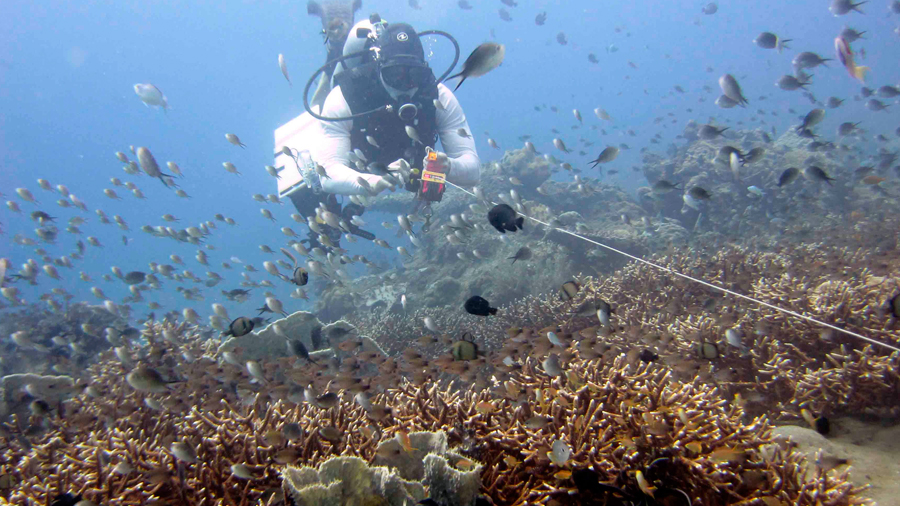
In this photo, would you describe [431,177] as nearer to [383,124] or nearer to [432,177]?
[432,177]

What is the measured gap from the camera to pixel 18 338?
7094 millimetres

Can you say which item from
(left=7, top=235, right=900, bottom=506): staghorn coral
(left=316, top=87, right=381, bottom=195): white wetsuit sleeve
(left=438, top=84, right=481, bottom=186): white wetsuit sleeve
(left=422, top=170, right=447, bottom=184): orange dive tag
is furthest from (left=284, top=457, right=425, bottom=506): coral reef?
(left=438, top=84, right=481, bottom=186): white wetsuit sleeve

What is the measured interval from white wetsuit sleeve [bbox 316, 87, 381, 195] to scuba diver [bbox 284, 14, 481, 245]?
0.01 meters

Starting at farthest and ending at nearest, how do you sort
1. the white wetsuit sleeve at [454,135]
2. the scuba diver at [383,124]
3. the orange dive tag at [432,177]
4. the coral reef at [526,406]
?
1. the white wetsuit sleeve at [454,135]
2. the scuba diver at [383,124]
3. the orange dive tag at [432,177]
4. the coral reef at [526,406]

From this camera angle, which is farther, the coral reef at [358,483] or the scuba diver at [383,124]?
the scuba diver at [383,124]

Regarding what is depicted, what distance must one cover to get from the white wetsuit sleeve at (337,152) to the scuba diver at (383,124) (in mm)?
15

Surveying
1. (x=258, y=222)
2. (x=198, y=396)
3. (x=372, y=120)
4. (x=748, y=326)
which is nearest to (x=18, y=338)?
(x=198, y=396)

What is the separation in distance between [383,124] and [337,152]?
1.06m

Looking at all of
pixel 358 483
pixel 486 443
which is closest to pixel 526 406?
pixel 486 443

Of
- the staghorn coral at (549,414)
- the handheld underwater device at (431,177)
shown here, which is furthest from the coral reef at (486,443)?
the handheld underwater device at (431,177)

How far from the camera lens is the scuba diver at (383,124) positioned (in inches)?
263

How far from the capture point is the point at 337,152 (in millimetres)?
7438

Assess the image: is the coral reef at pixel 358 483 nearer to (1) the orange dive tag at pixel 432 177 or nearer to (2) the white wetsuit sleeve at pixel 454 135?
(1) the orange dive tag at pixel 432 177

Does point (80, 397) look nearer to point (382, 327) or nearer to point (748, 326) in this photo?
point (382, 327)
